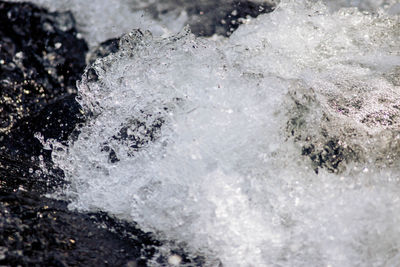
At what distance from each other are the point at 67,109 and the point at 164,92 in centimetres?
75

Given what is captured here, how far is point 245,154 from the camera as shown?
55.6 inches

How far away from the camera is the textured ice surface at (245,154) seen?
51.6 inches

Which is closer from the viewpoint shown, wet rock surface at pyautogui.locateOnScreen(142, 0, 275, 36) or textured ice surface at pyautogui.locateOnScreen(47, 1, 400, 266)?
textured ice surface at pyautogui.locateOnScreen(47, 1, 400, 266)

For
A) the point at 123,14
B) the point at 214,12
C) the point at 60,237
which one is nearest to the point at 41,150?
the point at 60,237

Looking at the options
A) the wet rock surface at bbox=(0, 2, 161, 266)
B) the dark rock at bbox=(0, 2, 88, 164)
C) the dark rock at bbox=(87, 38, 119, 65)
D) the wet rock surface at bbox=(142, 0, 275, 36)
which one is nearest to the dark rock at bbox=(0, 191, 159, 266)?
the wet rock surface at bbox=(0, 2, 161, 266)

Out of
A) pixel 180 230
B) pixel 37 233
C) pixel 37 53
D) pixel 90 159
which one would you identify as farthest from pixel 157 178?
pixel 37 53

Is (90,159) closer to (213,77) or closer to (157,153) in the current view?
(157,153)

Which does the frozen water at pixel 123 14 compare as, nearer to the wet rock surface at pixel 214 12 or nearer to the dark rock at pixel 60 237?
the wet rock surface at pixel 214 12

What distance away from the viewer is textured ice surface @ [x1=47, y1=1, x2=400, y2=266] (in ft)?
4.30

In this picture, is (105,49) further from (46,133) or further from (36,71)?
(46,133)

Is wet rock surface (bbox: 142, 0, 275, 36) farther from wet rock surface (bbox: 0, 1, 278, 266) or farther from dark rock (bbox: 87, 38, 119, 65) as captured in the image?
dark rock (bbox: 87, 38, 119, 65)

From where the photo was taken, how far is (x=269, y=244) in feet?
4.25

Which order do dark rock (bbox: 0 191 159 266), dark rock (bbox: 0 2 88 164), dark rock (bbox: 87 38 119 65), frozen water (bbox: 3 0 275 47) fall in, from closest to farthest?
1. dark rock (bbox: 0 191 159 266)
2. dark rock (bbox: 0 2 88 164)
3. frozen water (bbox: 3 0 275 47)
4. dark rock (bbox: 87 38 119 65)

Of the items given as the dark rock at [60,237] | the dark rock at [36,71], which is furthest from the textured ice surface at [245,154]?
the dark rock at [36,71]
